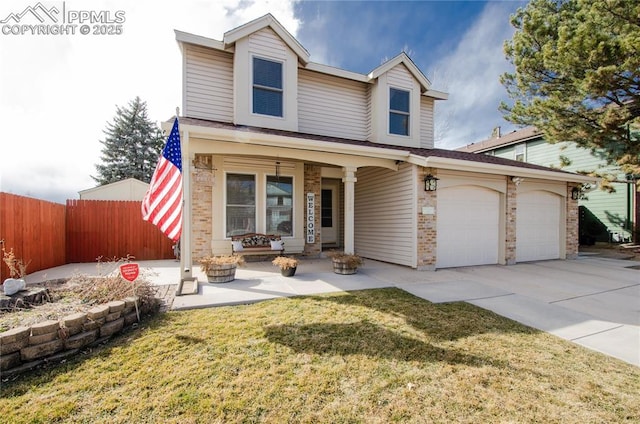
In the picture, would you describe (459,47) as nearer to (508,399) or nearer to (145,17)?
(145,17)

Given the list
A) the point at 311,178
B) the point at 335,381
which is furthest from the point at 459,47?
the point at 335,381

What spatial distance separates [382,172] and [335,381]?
7526 mm

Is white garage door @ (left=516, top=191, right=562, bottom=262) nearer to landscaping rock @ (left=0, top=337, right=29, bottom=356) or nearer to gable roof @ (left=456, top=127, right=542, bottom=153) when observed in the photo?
gable roof @ (left=456, top=127, right=542, bottom=153)

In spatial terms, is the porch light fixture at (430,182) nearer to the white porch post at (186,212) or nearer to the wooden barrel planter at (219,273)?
the wooden barrel planter at (219,273)

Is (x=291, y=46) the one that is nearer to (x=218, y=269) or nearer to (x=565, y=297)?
(x=218, y=269)

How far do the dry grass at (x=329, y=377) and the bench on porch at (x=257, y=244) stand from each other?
4155mm

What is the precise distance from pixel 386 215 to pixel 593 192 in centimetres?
1371

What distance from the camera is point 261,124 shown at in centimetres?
836

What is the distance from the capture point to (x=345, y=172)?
25.3ft

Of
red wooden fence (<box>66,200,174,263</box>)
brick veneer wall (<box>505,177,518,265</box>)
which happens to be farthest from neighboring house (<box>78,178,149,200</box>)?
brick veneer wall (<box>505,177,518,265</box>)

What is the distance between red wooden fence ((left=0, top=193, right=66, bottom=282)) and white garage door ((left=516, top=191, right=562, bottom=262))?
44.3ft

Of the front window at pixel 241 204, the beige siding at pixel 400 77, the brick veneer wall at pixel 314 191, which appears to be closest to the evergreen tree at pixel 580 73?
the beige siding at pixel 400 77

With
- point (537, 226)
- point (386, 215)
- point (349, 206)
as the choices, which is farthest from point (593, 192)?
point (349, 206)

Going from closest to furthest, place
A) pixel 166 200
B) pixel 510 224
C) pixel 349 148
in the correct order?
pixel 166 200 → pixel 349 148 → pixel 510 224
